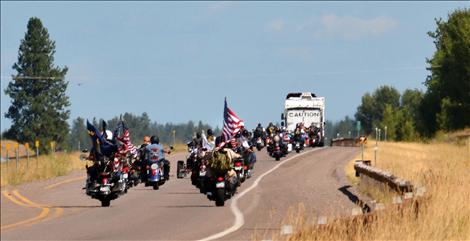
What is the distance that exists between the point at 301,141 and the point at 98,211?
112864 millimetres

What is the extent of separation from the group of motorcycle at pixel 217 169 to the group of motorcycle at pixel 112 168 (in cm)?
66

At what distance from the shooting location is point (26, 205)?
135750 mm

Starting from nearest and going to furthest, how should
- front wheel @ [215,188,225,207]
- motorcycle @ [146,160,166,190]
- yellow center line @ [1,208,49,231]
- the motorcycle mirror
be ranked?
motorcycle @ [146,160,166,190], the motorcycle mirror, front wheel @ [215,188,225,207], yellow center line @ [1,208,49,231]

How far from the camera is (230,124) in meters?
20.2

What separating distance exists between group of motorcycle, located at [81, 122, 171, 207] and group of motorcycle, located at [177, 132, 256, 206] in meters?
0.66

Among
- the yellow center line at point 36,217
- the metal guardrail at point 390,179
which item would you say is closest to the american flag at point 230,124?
the metal guardrail at point 390,179

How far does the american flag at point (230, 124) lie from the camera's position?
790 inches

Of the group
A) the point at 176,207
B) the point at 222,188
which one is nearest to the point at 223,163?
the point at 222,188

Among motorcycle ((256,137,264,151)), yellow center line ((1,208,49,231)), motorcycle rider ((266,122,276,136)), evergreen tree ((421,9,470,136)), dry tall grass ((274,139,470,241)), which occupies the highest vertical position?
evergreen tree ((421,9,470,136))

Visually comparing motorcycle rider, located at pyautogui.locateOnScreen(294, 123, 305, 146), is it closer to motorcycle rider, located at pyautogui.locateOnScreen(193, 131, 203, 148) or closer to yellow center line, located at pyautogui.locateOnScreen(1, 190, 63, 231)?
motorcycle rider, located at pyautogui.locateOnScreen(193, 131, 203, 148)

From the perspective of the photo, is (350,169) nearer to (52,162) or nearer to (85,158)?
(52,162)

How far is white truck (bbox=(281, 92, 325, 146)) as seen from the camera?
29.6 meters

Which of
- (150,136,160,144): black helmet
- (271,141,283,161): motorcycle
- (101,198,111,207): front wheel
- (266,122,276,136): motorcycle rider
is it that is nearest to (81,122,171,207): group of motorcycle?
(101,198,111,207): front wheel

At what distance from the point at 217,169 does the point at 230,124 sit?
1267mm
